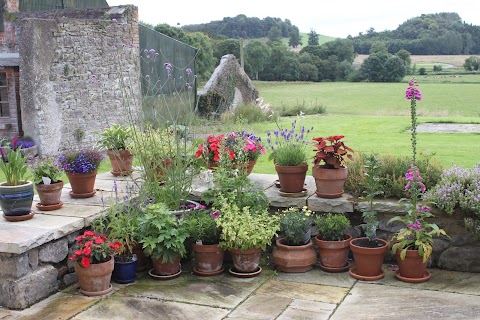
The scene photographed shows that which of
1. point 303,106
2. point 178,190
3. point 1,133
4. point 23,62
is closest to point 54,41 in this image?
point 23,62

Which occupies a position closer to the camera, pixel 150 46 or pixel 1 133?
pixel 1 133

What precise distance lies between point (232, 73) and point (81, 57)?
828 cm

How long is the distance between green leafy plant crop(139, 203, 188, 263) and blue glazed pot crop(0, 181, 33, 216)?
0.91 m

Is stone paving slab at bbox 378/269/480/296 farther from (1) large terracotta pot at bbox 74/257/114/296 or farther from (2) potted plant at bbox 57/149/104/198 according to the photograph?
(2) potted plant at bbox 57/149/104/198

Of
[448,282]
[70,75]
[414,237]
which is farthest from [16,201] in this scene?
[70,75]

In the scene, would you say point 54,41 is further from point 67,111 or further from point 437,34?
point 437,34

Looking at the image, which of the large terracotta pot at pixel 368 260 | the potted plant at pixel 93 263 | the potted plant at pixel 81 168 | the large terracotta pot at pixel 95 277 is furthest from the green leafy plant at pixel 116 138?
the large terracotta pot at pixel 368 260

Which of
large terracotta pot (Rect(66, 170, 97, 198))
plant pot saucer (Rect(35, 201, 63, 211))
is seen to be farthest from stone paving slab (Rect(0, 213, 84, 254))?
large terracotta pot (Rect(66, 170, 97, 198))

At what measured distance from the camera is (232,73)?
19609 mm

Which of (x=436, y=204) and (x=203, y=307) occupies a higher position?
(x=436, y=204)

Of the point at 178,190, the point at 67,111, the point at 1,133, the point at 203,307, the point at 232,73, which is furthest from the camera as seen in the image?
the point at 232,73

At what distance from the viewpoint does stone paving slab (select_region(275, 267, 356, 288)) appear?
187 inches

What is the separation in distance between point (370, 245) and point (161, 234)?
172cm

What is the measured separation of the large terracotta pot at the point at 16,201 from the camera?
183 inches
